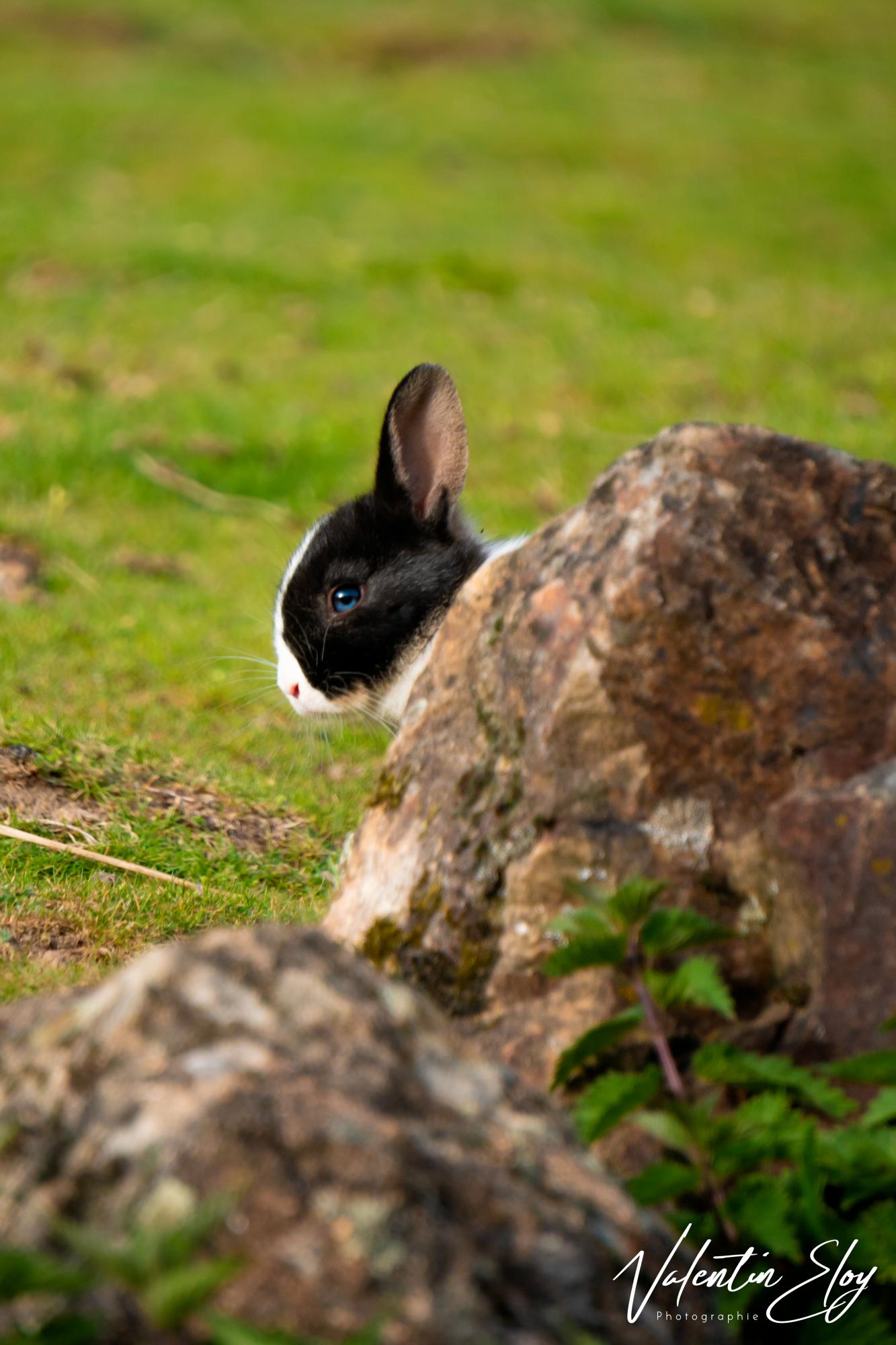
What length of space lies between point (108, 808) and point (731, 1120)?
2.66m

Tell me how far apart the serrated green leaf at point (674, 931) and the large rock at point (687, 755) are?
1.09ft

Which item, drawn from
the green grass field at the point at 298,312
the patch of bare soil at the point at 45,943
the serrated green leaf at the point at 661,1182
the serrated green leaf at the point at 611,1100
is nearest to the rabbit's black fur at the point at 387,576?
the green grass field at the point at 298,312

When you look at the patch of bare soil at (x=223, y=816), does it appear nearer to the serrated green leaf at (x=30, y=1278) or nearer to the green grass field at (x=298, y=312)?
the green grass field at (x=298, y=312)

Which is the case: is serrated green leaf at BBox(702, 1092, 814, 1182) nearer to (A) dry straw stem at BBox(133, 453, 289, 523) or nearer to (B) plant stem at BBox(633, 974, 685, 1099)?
(B) plant stem at BBox(633, 974, 685, 1099)

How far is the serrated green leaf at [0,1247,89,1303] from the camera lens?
184cm

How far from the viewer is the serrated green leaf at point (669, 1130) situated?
2508 mm

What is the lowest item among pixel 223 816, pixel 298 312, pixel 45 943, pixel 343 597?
pixel 298 312

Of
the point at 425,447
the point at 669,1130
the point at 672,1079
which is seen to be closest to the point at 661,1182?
the point at 669,1130

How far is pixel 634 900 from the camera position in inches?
107

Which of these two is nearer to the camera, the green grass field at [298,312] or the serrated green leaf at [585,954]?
the serrated green leaf at [585,954]

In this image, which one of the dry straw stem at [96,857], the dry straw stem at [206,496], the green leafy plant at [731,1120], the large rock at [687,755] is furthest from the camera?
the dry straw stem at [206,496]

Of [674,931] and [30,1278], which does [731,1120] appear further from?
[30,1278]

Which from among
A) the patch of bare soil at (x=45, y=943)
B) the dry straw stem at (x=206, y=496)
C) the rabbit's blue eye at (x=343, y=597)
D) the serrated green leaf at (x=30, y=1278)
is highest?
the serrated green leaf at (x=30, y=1278)

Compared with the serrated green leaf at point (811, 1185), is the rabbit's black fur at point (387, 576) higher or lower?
lower
